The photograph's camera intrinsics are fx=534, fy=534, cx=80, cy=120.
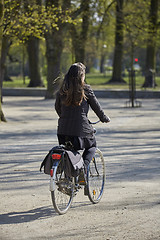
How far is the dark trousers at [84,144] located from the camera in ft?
18.5

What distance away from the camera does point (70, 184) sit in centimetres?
574

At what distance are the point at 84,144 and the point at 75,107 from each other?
0.44 metres

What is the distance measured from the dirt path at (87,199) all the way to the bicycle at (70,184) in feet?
0.40

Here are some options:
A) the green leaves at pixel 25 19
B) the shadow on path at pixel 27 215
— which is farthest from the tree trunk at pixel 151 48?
the shadow on path at pixel 27 215

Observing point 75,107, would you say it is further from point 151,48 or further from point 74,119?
point 151,48

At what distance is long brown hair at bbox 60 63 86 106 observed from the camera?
5466 millimetres

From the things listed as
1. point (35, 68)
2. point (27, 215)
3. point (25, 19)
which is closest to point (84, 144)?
point (27, 215)

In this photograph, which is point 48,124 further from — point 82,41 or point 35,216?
point 82,41

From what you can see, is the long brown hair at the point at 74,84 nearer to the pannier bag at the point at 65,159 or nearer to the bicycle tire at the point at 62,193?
the pannier bag at the point at 65,159

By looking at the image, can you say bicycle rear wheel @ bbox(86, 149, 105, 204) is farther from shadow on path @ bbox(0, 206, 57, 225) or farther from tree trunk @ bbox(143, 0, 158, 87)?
tree trunk @ bbox(143, 0, 158, 87)

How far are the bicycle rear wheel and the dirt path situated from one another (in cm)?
12

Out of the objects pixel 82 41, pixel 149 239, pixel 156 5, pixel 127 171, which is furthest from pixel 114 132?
pixel 156 5

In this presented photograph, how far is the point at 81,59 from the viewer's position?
112 feet

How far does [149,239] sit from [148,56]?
31.8 metres
